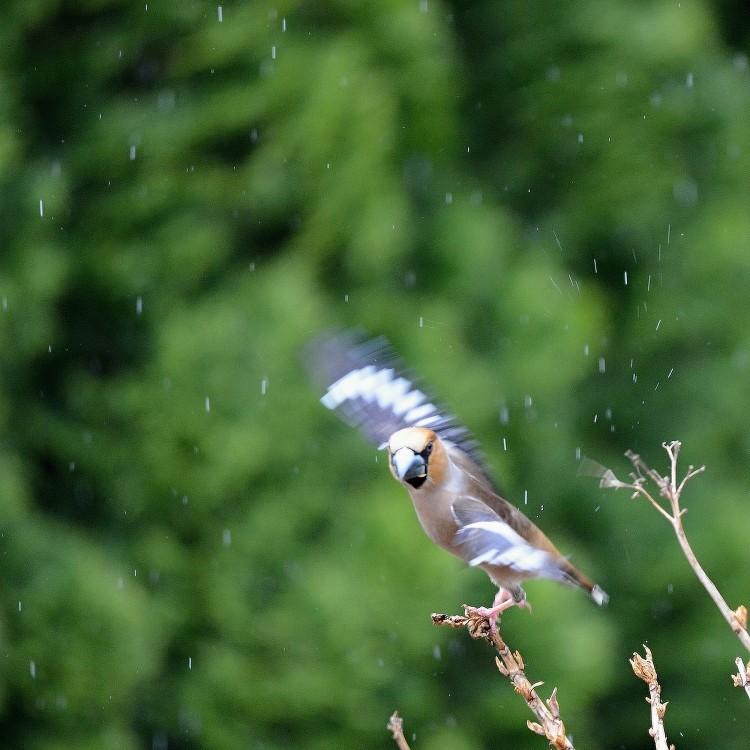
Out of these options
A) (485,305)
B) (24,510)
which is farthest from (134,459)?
(485,305)

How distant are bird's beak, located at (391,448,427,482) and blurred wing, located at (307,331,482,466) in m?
0.29

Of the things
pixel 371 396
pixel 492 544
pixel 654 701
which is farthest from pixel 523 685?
pixel 371 396

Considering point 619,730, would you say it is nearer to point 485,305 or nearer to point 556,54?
point 485,305

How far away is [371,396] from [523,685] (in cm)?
93

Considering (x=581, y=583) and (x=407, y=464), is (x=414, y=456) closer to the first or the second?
(x=407, y=464)

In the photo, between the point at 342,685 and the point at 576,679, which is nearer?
the point at 342,685

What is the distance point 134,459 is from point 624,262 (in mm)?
2598

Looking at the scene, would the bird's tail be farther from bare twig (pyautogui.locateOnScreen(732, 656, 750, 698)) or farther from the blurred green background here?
the blurred green background

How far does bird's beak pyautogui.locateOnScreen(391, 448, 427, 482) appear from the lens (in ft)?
5.38

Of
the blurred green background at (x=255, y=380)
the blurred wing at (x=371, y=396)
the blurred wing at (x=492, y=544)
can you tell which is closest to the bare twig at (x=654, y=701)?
the blurred wing at (x=492, y=544)

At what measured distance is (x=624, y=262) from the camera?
5.44 metres

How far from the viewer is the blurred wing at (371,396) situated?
2053 mm

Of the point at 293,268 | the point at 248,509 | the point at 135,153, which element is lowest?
the point at 248,509

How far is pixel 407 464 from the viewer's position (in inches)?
64.7
